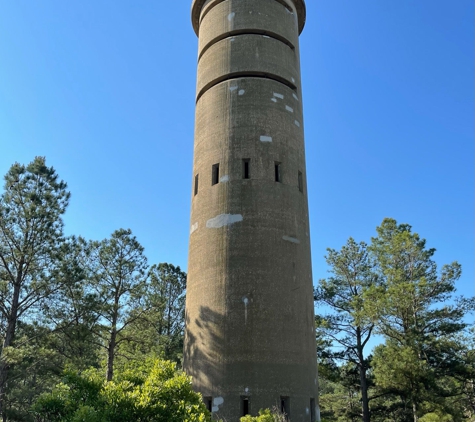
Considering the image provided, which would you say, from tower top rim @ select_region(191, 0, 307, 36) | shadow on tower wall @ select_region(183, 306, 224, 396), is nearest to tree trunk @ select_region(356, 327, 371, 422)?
shadow on tower wall @ select_region(183, 306, 224, 396)

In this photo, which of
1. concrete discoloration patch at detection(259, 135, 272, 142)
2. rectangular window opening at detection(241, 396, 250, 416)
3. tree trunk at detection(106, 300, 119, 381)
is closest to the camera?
rectangular window opening at detection(241, 396, 250, 416)

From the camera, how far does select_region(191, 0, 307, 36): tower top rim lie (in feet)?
64.8

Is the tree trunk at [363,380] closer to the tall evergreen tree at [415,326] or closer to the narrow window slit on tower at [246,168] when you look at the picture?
the tall evergreen tree at [415,326]

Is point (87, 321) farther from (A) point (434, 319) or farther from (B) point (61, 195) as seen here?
(A) point (434, 319)

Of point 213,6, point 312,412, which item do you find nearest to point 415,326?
point 312,412

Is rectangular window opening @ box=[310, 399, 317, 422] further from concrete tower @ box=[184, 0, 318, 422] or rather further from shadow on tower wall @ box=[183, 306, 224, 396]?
shadow on tower wall @ box=[183, 306, 224, 396]

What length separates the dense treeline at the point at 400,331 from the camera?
60.1 ft

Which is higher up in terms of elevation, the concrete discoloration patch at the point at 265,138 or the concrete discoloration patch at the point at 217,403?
the concrete discoloration patch at the point at 265,138

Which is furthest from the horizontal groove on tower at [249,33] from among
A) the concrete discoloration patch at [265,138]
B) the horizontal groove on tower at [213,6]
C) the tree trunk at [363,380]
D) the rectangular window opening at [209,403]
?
the tree trunk at [363,380]

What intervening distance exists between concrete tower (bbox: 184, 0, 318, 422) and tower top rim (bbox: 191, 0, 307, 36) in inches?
43.1

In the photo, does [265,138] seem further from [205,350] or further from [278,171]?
[205,350]

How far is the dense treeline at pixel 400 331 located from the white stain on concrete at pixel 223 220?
8.80 metres

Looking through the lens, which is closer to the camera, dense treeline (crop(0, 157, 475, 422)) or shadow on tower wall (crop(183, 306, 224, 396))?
shadow on tower wall (crop(183, 306, 224, 396))

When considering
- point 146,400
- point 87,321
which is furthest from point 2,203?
point 146,400
